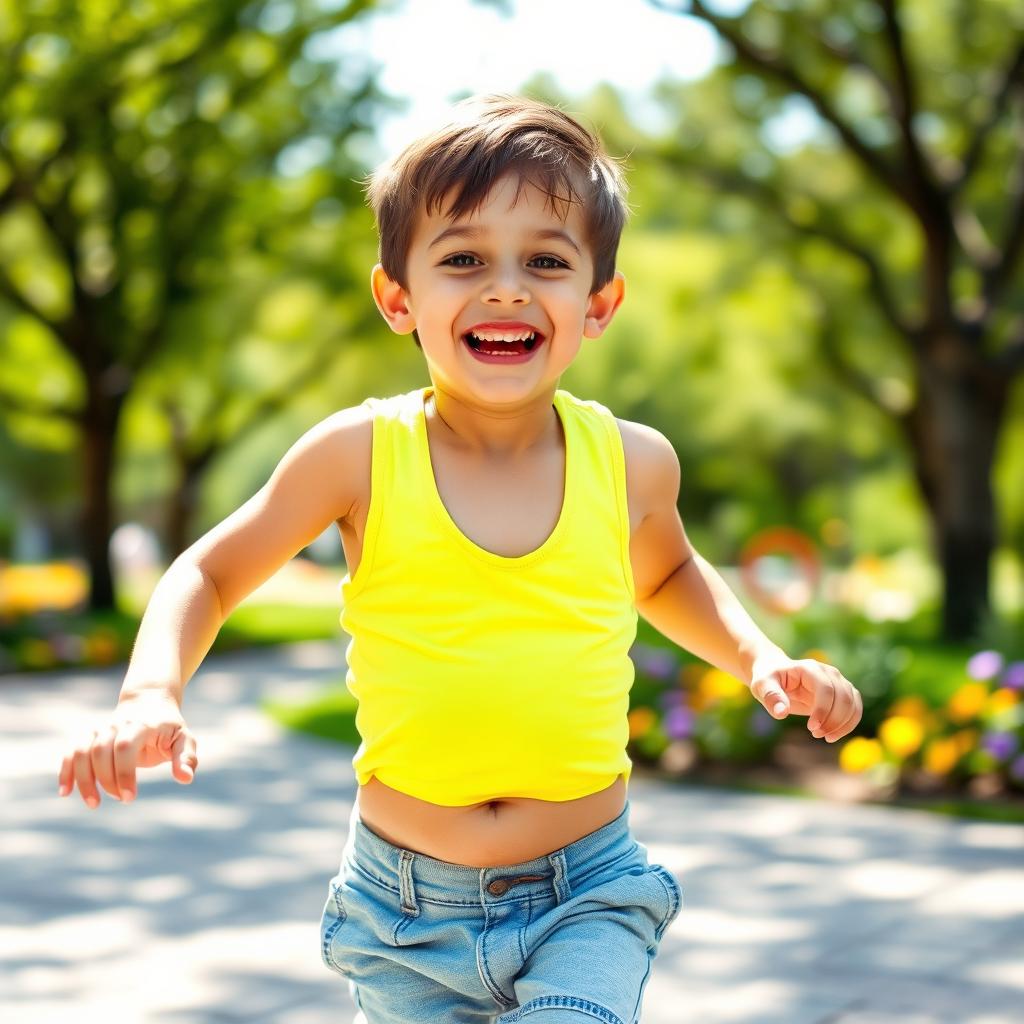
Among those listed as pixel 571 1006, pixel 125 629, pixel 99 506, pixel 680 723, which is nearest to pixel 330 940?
pixel 571 1006

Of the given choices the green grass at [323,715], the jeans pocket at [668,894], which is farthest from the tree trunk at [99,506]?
the jeans pocket at [668,894]

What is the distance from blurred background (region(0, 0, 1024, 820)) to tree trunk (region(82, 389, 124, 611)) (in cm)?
5

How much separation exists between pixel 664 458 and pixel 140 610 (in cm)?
1759

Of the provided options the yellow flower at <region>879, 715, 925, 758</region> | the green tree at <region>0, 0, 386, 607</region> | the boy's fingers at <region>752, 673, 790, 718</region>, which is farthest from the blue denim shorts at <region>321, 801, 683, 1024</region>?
the green tree at <region>0, 0, 386, 607</region>

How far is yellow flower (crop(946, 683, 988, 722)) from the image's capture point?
6.69 meters

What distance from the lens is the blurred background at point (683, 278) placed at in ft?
26.3

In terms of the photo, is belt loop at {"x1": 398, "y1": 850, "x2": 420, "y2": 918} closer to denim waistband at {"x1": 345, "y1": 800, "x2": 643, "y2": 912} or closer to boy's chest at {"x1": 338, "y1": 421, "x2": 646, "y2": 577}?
denim waistband at {"x1": 345, "y1": 800, "x2": 643, "y2": 912}

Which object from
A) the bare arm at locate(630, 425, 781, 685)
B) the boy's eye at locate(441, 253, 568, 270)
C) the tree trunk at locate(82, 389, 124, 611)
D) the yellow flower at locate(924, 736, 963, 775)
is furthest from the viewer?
the tree trunk at locate(82, 389, 124, 611)

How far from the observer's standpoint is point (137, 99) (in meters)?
15.2

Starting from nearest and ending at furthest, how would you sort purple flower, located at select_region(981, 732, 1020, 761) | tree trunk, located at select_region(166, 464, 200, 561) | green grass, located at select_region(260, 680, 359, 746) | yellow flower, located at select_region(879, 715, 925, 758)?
purple flower, located at select_region(981, 732, 1020, 761), yellow flower, located at select_region(879, 715, 925, 758), green grass, located at select_region(260, 680, 359, 746), tree trunk, located at select_region(166, 464, 200, 561)

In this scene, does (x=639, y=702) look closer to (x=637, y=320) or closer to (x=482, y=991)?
(x=482, y=991)

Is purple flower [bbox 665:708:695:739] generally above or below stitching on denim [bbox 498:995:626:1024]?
above

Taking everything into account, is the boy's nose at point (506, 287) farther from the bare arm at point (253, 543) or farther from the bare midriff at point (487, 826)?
the bare midriff at point (487, 826)

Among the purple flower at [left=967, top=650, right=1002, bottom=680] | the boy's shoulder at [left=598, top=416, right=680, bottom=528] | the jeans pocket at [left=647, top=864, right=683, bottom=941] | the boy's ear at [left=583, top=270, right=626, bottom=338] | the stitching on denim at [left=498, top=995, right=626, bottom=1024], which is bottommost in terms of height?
the stitching on denim at [left=498, top=995, right=626, bottom=1024]
